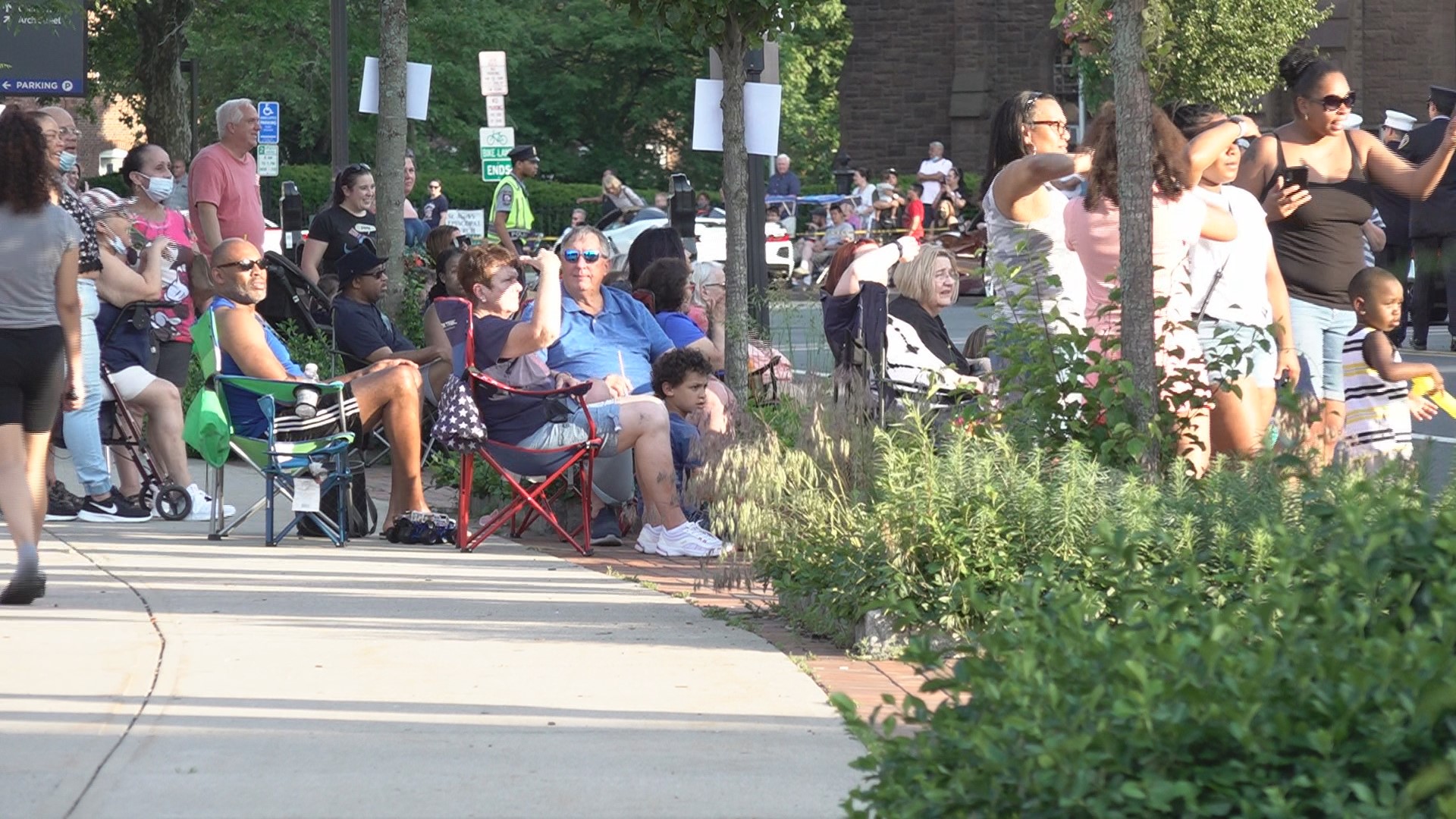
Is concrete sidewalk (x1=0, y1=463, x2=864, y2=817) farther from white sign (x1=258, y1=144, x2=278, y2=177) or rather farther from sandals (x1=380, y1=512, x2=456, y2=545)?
white sign (x1=258, y1=144, x2=278, y2=177)

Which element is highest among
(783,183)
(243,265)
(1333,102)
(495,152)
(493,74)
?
(493,74)

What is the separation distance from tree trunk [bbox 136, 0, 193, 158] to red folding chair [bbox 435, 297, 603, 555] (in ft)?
64.4

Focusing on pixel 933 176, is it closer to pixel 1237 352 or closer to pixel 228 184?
pixel 228 184

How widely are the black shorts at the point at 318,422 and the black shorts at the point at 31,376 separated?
1.53 m

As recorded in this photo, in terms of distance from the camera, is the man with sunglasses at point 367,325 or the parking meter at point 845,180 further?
the parking meter at point 845,180

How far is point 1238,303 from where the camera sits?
7.76m

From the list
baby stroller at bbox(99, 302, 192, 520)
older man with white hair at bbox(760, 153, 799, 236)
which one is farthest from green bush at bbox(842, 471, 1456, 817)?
→ older man with white hair at bbox(760, 153, 799, 236)

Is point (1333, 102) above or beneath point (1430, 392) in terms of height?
above

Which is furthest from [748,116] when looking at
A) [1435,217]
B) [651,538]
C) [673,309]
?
[1435,217]

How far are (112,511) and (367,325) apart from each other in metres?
1.61

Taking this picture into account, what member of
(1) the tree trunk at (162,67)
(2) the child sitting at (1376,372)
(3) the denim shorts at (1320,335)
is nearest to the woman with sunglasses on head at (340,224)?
(3) the denim shorts at (1320,335)

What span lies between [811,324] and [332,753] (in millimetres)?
4650

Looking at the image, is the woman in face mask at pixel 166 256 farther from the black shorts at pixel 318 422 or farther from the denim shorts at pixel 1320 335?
the denim shorts at pixel 1320 335

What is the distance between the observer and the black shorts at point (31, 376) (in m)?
7.27
